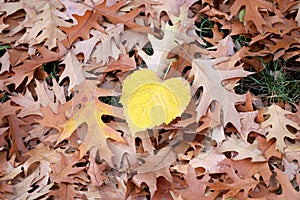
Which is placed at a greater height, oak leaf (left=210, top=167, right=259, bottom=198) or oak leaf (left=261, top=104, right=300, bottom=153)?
oak leaf (left=261, top=104, right=300, bottom=153)

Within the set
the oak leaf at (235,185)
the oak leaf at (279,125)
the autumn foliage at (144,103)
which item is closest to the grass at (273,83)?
the autumn foliage at (144,103)

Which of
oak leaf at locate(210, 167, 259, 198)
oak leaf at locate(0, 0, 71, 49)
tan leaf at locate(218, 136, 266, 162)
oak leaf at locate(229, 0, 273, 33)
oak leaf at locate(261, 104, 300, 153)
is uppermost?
oak leaf at locate(229, 0, 273, 33)

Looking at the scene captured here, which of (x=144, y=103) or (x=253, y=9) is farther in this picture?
(x=253, y=9)

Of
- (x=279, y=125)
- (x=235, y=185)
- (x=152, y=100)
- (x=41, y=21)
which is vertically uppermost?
(x=41, y=21)

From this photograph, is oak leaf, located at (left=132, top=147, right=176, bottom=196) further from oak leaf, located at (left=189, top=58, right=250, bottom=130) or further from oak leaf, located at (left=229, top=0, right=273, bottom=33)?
oak leaf, located at (left=229, top=0, right=273, bottom=33)

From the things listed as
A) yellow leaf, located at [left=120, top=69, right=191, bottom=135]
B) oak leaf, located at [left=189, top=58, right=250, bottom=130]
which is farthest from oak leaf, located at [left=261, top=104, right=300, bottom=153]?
yellow leaf, located at [left=120, top=69, right=191, bottom=135]

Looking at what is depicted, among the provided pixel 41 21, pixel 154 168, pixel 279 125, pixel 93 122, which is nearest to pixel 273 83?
pixel 279 125

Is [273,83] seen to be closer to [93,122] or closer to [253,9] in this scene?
[253,9]

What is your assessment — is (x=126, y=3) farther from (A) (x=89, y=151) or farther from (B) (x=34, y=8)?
(A) (x=89, y=151)
